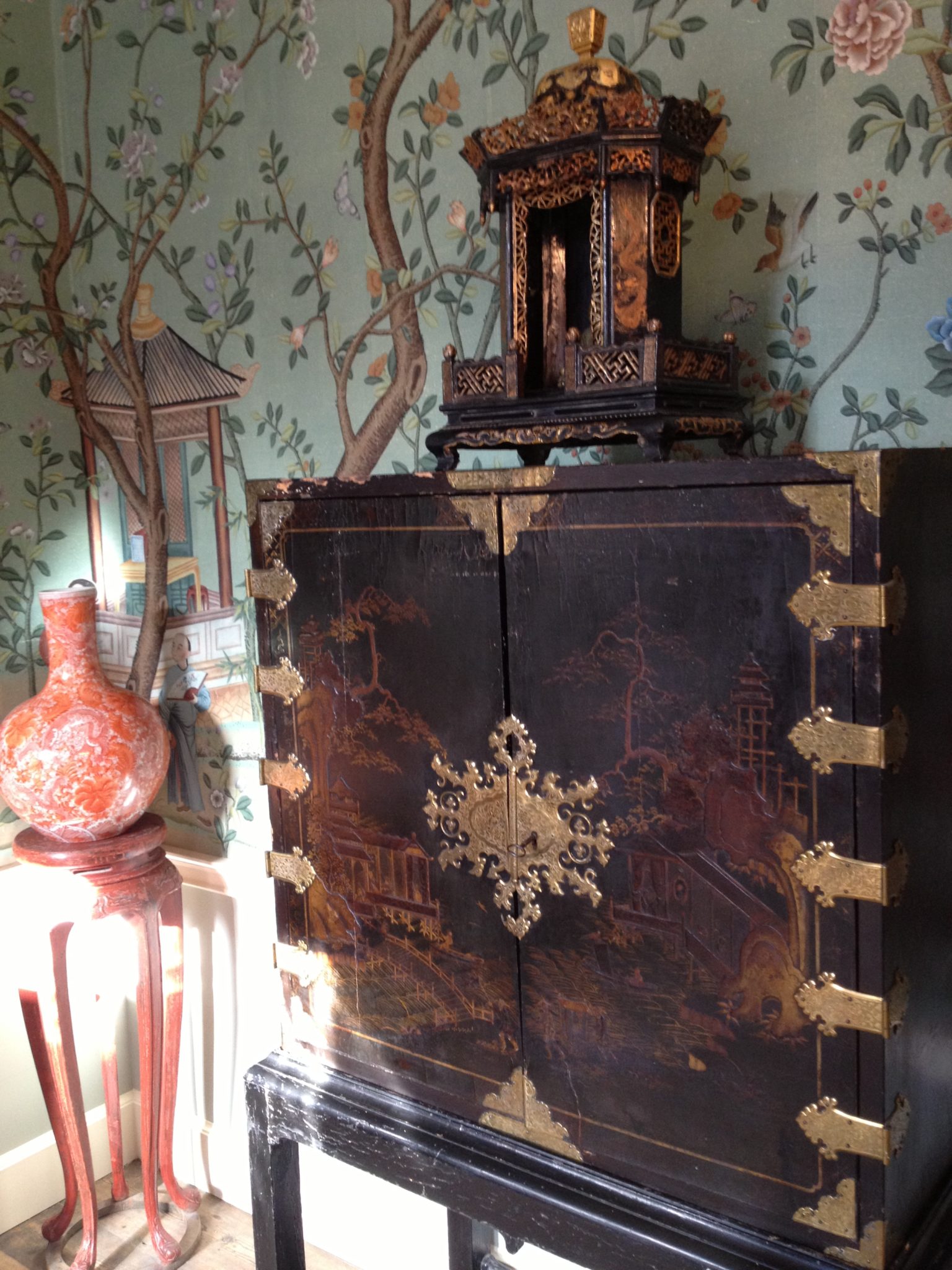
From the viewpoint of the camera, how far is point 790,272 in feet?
5.60

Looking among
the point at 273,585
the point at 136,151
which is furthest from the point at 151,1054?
the point at 136,151

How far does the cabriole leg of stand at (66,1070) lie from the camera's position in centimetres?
232

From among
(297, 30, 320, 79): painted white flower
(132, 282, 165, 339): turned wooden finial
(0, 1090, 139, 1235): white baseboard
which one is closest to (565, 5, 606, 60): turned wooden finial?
(297, 30, 320, 79): painted white flower

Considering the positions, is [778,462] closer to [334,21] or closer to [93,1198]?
[334,21]

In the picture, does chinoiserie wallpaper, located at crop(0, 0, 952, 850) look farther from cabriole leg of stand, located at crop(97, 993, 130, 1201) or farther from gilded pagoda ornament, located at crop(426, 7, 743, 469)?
cabriole leg of stand, located at crop(97, 993, 130, 1201)

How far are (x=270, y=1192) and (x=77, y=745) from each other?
937 mm

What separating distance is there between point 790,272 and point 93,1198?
7.76 feet

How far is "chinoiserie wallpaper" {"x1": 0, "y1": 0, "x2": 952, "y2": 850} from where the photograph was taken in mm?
1635

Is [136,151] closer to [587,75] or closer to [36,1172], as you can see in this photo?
[587,75]

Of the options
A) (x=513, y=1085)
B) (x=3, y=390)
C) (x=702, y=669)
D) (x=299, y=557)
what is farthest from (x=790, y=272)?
(x=3, y=390)

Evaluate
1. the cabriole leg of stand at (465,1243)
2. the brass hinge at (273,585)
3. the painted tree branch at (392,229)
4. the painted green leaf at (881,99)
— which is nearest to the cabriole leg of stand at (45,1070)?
the cabriole leg of stand at (465,1243)

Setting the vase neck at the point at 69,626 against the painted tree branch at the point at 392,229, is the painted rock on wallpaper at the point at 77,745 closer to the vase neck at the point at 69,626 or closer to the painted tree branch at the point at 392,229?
the vase neck at the point at 69,626

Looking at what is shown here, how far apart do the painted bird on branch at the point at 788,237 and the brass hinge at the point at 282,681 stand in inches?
38.6

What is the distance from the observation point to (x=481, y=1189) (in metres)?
1.56
